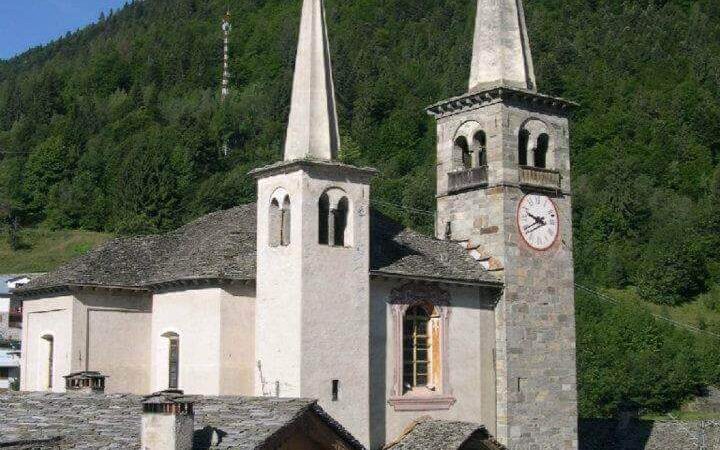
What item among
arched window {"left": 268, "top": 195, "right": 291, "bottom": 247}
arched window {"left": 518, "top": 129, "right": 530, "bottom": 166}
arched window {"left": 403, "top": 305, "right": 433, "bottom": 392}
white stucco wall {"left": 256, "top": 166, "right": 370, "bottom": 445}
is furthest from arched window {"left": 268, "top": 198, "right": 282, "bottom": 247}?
arched window {"left": 518, "top": 129, "right": 530, "bottom": 166}

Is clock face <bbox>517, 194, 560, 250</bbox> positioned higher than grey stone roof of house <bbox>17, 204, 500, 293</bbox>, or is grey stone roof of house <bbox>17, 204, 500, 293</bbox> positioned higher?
clock face <bbox>517, 194, 560, 250</bbox>

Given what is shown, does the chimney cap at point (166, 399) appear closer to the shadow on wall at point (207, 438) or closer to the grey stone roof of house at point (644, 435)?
the shadow on wall at point (207, 438)

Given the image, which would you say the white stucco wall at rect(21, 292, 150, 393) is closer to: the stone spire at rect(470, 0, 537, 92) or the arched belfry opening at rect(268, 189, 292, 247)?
the arched belfry opening at rect(268, 189, 292, 247)

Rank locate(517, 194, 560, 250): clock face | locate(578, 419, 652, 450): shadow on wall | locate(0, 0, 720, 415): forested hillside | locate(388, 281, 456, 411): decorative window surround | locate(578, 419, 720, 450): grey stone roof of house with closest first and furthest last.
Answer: locate(388, 281, 456, 411): decorative window surround
locate(517, 194, 560, 250): clock face
locate(578, 419, 652, 450): shadow on wall
locate(578, 419, 720, 450): grey stone roof of house
locate(0, 0, 720, 415): forested hillside

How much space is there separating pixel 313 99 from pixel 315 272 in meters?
4.73

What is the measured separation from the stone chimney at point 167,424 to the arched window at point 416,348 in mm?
13326

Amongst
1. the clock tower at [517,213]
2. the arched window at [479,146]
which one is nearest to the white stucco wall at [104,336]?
the clock tower at [517,213]

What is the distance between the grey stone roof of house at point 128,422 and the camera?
17812mm

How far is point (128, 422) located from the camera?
19.4 metres

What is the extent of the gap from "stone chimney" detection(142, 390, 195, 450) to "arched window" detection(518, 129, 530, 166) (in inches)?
744

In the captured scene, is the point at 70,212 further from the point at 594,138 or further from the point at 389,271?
the point at 389,271

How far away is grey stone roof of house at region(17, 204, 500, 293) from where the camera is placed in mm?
29922

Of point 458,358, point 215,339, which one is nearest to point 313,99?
point 215,339

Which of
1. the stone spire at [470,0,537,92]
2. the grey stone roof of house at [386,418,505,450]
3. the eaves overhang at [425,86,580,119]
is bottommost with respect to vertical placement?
the grey stone roof of house at [386,418,505,450]
